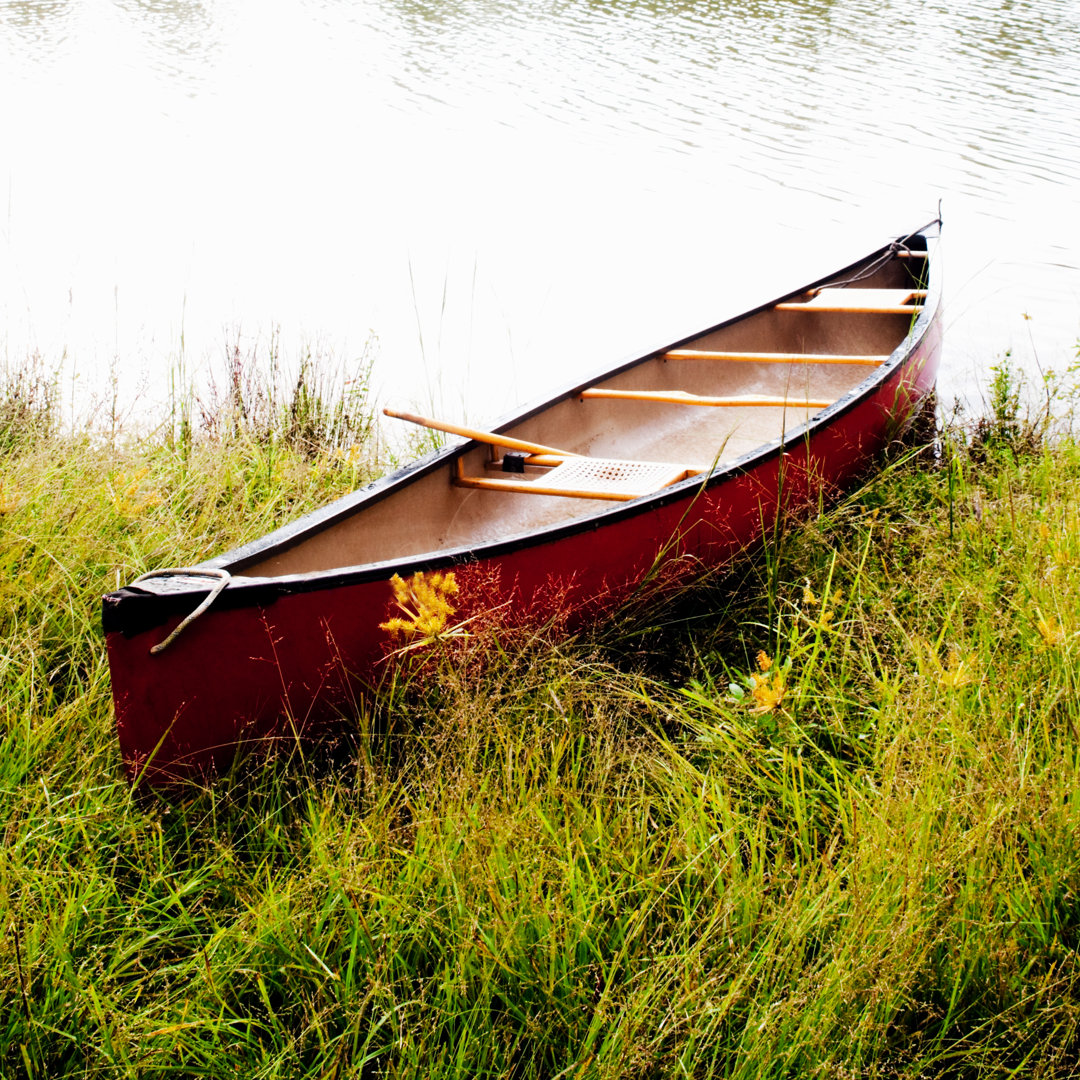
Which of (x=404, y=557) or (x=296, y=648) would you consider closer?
(x=296, y=648)

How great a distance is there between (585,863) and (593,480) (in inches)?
68.0

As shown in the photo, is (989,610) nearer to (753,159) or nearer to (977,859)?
(977,859)

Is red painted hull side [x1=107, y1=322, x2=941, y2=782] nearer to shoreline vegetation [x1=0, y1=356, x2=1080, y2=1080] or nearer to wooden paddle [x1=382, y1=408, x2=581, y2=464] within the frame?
shoreline vegetation [x1=0, y1=356, x2=1080, y2=1080]

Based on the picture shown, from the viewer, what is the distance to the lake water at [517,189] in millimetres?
6699

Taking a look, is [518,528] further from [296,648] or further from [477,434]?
[296,648]

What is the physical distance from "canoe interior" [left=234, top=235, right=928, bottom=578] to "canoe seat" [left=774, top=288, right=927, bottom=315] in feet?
0.10

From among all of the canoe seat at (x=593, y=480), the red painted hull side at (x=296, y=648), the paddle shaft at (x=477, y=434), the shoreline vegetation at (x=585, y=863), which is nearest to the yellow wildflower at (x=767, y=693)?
the shoreline vegetation at (x=585, y=863)

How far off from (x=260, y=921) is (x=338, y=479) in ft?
8.30

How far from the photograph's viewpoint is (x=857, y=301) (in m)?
5.34

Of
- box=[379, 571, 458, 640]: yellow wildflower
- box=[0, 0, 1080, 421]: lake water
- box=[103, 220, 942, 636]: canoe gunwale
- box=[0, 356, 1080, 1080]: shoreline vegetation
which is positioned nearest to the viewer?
box=[0, 356, 1080, 1080]: shoreline vegetation

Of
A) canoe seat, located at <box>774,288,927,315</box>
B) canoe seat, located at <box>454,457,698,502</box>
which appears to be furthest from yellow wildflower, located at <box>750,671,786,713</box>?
canoe seat, located at <box>774,288,927,315</box>

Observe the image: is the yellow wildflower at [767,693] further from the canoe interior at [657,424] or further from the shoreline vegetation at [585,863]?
the canoe interior at [657,424]

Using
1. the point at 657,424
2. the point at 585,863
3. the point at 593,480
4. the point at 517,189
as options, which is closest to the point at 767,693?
the point at 585,863

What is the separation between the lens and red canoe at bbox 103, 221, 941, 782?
227 centimetres
